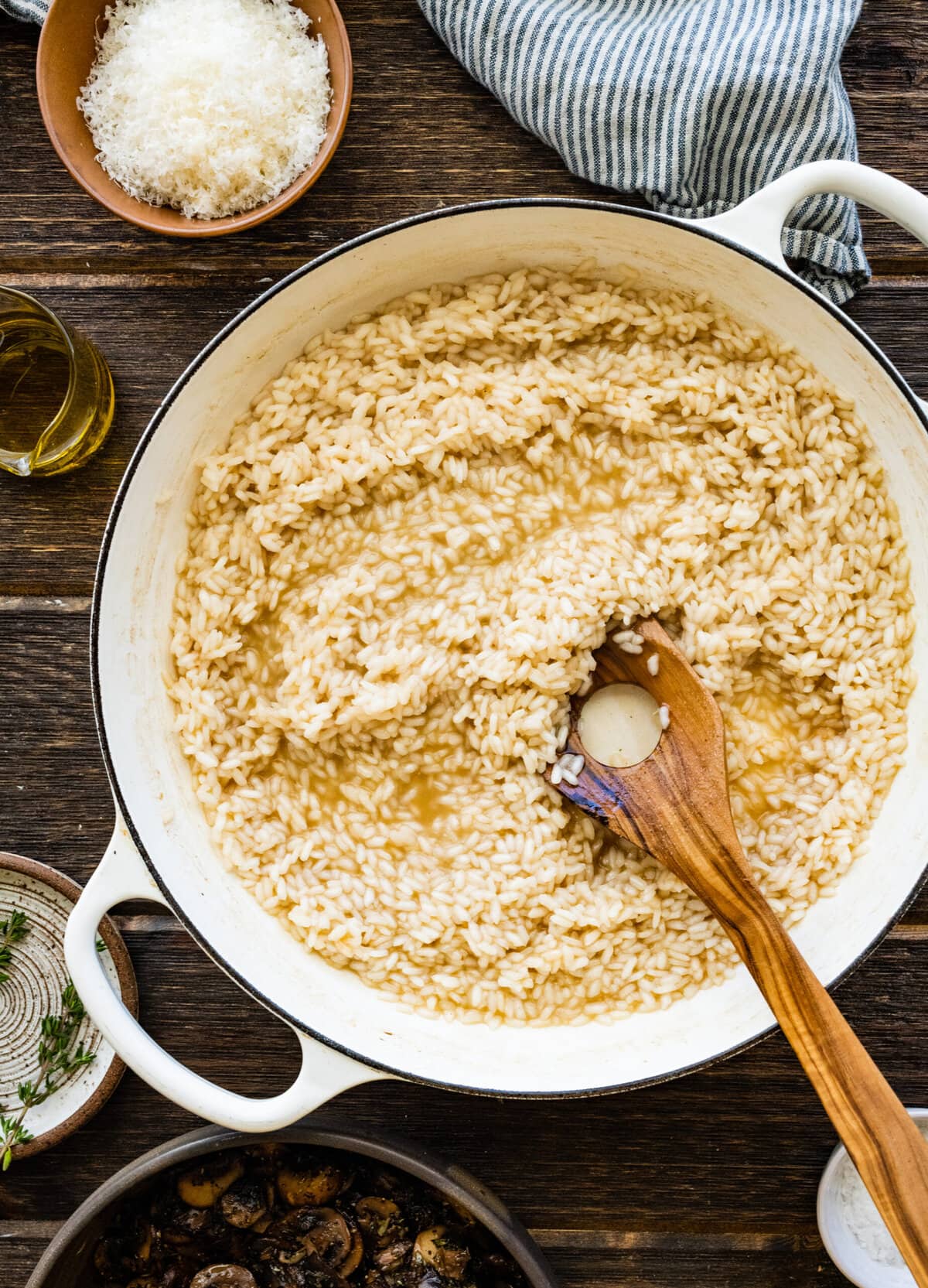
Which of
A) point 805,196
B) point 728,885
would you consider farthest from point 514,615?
point 805,196

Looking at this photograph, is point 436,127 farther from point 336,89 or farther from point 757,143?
point 757,143

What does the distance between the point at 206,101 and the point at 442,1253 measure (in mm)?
2266

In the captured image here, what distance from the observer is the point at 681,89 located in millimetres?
1976

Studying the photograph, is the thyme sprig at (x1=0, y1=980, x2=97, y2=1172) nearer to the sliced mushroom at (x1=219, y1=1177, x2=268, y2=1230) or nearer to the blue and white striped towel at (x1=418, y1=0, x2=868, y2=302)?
the sliced mushroom at (x1=219, y1=1177, x2=268, y2=1230)

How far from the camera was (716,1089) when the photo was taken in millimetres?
2223

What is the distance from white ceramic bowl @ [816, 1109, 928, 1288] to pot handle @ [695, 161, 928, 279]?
65.6 inches

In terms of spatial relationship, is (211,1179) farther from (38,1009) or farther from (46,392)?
(46,392)

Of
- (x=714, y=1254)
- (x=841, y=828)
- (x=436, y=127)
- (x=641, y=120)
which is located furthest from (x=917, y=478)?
(x=714, y=1254)

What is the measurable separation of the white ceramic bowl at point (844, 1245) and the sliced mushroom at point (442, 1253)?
727 mm

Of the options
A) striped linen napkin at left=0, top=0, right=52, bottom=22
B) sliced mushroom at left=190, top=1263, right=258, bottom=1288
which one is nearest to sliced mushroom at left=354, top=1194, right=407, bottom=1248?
sliced mushroom at left=190, top=1263, right=258, bottom=1288

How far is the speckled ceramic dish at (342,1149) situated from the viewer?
1998mm

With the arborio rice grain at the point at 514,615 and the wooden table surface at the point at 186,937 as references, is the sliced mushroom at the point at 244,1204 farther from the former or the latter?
the arborio rice grain at the point at 514,615

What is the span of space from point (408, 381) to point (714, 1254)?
192 centimetres

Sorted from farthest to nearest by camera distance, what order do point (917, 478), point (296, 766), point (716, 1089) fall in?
point (716, 1089) → point (296, 766) → point (917, 478)
